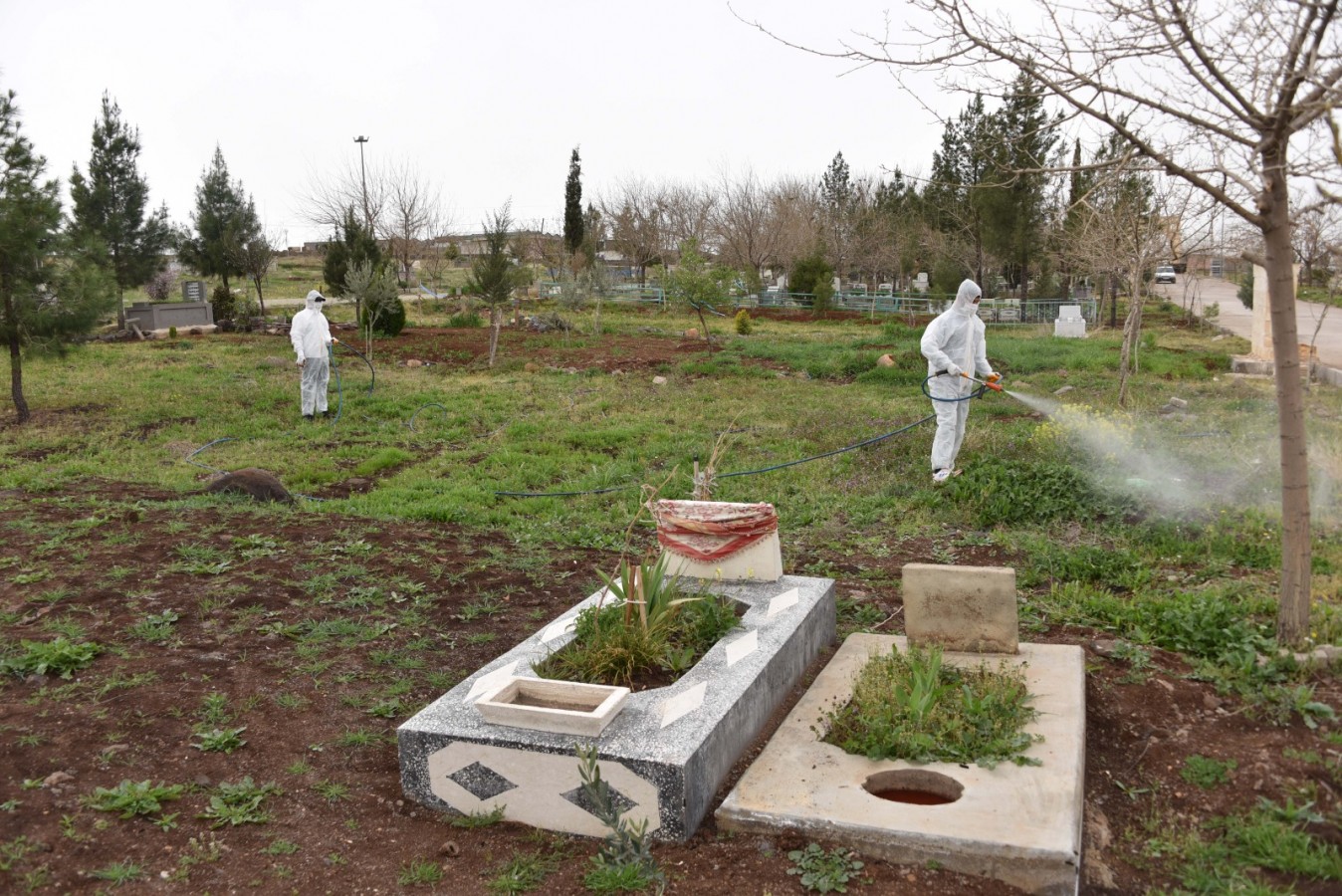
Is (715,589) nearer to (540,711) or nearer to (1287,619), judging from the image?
(540,711)

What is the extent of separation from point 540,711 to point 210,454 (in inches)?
349

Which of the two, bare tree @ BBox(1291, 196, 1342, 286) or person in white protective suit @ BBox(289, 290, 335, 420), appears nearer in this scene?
bare tree @ BBox(1291, 196, 1342, 286)

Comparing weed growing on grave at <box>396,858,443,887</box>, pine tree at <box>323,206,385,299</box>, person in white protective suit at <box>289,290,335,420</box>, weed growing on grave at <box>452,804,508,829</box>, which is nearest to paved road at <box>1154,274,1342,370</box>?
→ weed growing on grave at <box>452,804,508,829</box>

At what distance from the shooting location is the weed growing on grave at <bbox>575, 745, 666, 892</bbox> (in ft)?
11.6

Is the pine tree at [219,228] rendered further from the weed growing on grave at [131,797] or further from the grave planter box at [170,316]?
the weed growing on grave at [131,797]

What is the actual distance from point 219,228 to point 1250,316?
32568mm

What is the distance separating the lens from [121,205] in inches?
1138

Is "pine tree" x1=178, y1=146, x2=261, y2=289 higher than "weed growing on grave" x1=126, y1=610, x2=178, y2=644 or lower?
higher

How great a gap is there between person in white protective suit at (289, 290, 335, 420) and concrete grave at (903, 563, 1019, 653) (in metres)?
10.3

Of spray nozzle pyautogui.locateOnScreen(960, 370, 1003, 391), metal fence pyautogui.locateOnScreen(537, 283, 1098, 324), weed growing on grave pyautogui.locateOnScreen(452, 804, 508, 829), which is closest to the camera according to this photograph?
weed growing on grave pyautogui.locateOnScreen(452, 804, 508, 829)

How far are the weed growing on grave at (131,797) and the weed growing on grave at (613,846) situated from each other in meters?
1.60

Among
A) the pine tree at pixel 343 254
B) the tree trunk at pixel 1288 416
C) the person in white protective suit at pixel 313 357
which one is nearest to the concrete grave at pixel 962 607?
the tree trunk at pixel 1288 416

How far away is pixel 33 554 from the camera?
7.02m

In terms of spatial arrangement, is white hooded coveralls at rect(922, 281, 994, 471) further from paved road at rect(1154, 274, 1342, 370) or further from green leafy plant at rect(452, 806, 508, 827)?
green leafy plant at rect(452, 806, 508, 827)
